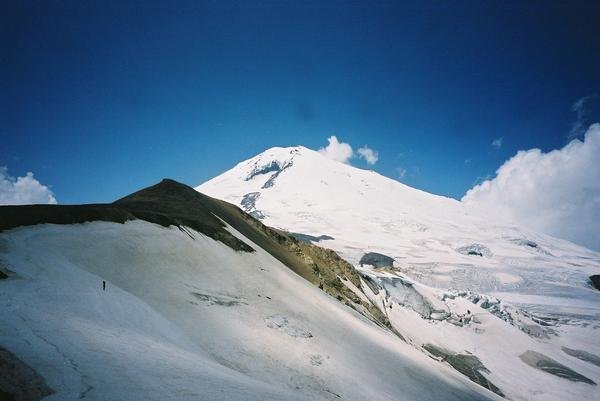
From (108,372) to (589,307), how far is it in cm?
13924

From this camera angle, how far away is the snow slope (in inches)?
236

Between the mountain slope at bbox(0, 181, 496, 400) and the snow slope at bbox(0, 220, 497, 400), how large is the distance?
48 millimetres

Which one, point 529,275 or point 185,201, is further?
point 529,275

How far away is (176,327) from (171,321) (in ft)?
2.16

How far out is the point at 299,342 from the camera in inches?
623

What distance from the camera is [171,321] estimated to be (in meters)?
12.3

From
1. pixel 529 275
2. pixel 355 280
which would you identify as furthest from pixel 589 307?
pixel 355 280

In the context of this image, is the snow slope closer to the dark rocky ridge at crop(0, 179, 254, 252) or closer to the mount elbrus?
the mount elbrus

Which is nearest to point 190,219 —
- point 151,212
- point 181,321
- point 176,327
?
point 151,212

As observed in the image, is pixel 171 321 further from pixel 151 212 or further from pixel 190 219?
pixel 190 219

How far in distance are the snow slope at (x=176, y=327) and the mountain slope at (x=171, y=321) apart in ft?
0.16

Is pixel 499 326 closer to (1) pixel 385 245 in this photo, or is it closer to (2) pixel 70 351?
(2) pixel 70 351

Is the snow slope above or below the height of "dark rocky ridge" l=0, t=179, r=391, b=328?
below

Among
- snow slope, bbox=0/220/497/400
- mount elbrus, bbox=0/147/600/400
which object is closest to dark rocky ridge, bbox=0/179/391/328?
mount elbrus, bbox=0/147/600/400
